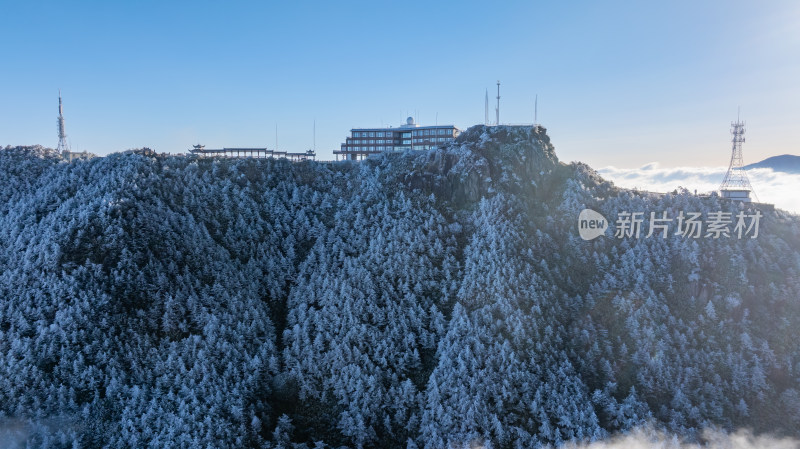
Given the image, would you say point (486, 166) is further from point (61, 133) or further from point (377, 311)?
point (61, 133)

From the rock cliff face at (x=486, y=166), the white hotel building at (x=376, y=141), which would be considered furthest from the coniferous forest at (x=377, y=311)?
the white hotel building at (x=376, y=141)

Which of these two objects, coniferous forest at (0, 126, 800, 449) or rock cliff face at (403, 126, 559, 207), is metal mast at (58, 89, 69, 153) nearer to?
coniferous forest at (0, 126, 800, 449)

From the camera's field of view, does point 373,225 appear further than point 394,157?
No

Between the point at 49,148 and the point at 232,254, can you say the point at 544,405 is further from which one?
the point at 49,148

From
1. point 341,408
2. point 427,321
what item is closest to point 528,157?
point 427,321

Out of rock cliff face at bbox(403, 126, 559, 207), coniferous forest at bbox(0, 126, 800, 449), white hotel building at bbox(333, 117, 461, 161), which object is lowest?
coniferous forest at bbox(0, 126, 800, 449)

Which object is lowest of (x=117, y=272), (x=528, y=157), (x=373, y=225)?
(x=117, y=272)

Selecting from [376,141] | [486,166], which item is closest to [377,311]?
[486,166]

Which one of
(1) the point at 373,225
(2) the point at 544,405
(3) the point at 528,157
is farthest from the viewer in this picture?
(3) the point at 528,157

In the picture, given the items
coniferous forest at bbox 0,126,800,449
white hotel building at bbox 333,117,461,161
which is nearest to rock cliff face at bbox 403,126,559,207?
coniferous forest at bbox 0,126,800,449
